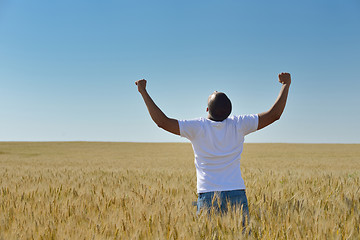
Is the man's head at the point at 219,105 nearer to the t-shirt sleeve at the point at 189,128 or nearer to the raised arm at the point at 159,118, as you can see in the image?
the t-shirt sleeve at the point at 189,128

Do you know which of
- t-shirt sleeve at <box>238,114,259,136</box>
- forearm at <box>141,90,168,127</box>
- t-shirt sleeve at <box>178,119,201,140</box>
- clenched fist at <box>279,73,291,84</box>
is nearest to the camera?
forearm at <box>141,90,168,127</box>

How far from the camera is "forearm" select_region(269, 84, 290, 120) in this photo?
8.91 feet

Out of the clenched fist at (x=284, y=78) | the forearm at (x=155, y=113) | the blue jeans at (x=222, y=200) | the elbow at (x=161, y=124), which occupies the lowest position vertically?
the blue jeans at (x=222, y=200)

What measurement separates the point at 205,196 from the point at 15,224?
5.01ft

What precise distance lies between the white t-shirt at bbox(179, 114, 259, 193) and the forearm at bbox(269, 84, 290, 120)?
145mm

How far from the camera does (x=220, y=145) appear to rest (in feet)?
9.02

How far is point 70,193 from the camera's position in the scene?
14.6 ft

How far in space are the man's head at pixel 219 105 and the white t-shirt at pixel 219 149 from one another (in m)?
0.06

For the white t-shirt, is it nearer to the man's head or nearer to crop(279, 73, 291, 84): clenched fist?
the man's head

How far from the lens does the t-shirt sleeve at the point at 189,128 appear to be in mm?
2625

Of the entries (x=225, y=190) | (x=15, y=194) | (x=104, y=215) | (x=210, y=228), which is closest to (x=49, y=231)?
(x=104, y=215)

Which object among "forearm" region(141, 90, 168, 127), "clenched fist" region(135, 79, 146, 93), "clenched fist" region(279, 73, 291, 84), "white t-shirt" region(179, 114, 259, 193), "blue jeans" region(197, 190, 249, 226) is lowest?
"blue jeans" region(197, 190, 249, 226)

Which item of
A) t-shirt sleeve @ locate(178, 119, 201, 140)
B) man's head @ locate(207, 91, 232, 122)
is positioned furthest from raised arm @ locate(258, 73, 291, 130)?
t-shirt sleeve @ locate(178, 119, 201, 140)

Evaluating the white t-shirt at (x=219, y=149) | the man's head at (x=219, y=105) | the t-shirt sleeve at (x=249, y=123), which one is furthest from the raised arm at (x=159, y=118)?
the t-shirt sleeve at (x=249, y=123)
